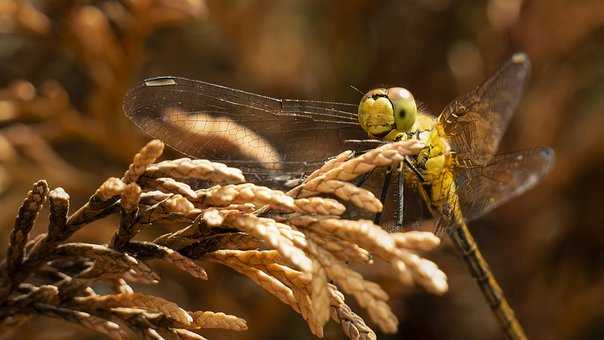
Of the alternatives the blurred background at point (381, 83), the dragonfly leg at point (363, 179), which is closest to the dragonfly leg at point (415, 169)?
the dragonfly leg at point (363, 179)

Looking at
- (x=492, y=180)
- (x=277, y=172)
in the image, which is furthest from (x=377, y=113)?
(x=492, y=180)

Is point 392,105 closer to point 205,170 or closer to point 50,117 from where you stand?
point 205,170

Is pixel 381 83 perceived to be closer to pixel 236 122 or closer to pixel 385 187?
pixel 385 187

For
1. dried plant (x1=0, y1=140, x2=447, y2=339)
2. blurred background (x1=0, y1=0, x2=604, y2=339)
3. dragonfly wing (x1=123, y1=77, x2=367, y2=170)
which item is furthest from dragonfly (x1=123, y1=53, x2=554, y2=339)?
blurred background (x1=0, y1=0, x2=604, y2=339)

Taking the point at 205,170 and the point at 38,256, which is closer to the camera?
the point at 205,170

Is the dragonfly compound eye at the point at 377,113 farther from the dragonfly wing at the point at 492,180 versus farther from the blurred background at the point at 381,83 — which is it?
the blurred background at the point at 381,83

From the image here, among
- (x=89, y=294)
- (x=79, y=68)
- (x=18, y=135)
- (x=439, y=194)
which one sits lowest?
(x=89, y=294)

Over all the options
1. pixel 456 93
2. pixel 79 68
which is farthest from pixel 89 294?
pixel 456 93
